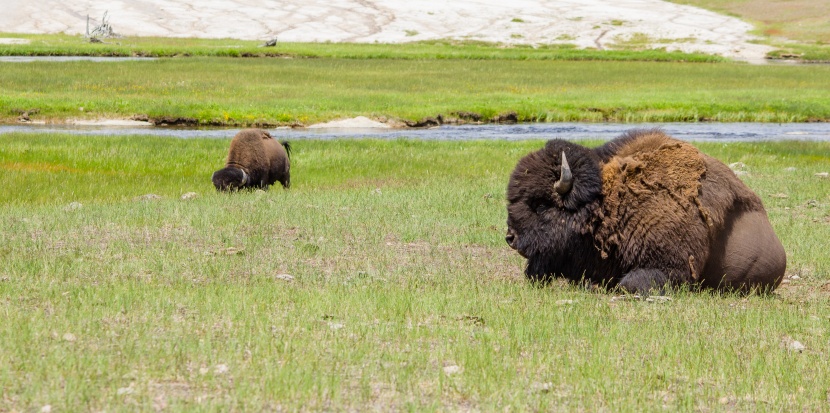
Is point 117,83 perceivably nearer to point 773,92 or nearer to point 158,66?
point 158,66

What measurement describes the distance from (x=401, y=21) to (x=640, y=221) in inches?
4161

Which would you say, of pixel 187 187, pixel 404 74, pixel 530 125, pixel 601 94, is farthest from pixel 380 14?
pixel 187 187

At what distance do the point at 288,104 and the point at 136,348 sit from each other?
35.9 meters

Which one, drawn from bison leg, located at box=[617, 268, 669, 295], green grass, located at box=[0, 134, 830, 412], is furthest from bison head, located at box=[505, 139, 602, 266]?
bison leg, located at box=[617, 268, 669, 295]

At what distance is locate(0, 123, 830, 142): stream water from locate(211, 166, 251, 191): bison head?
1385 cm

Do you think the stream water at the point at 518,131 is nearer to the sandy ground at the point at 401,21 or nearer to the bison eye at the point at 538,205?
the bison eye at the point at 538,205

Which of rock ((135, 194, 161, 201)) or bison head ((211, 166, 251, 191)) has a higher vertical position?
bison head ((211, 166, 251, 191))

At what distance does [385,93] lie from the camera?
47438 mm

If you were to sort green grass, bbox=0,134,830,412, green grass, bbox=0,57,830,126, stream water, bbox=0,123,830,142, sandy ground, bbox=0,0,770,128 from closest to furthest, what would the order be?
green grass, bbox=0,134,830,412 < stream water, bbox=0,123,830,142 < green grass, bbox=0,57,830,126 < sandy ground, bbox=0,0,770,128

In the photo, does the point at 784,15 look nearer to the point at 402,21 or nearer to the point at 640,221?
the point at 402,21

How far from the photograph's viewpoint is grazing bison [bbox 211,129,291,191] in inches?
761

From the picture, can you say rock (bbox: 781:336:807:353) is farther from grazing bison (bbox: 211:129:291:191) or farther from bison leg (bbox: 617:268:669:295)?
grazing bison (bbox: 211:129:291:191)

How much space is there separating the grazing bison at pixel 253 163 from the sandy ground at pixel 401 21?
247 feet

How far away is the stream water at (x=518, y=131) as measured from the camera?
34.4 m
